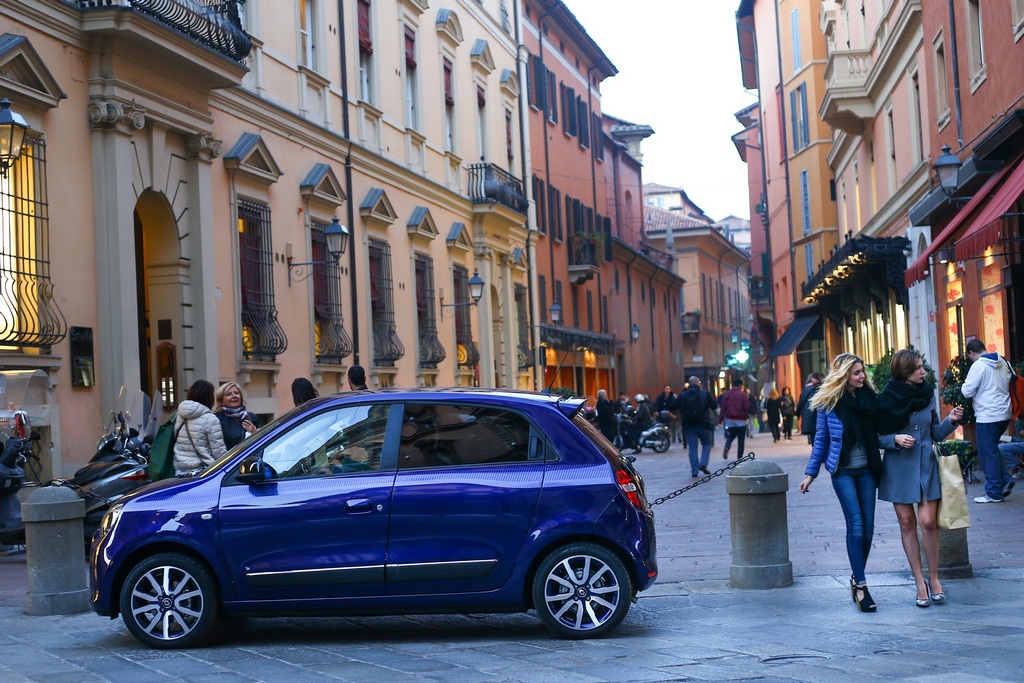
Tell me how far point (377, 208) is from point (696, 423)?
7080 mm

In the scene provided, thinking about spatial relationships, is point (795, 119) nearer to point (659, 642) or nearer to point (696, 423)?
point (696, 423)

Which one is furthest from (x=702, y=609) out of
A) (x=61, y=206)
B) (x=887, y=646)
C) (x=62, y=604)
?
(x=61, y=206)

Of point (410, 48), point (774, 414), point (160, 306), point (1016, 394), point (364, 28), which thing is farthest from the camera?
point (774, 414)

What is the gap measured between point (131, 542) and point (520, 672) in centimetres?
261

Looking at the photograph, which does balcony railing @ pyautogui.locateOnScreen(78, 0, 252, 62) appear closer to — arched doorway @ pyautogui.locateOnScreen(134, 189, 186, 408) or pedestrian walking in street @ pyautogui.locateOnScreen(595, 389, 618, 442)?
arched doorway @ pyautogui.locateOnScreen(134, 189, 186, 408)

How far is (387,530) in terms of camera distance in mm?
8148

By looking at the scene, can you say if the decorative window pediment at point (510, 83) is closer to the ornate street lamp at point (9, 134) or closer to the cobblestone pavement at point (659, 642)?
the ornate street lamp at point (9, 134)

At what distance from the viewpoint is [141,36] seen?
15523 millimetres

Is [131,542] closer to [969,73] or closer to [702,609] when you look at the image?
[702,609]

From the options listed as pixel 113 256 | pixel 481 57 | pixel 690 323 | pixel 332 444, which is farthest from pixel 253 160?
pixel 690 323

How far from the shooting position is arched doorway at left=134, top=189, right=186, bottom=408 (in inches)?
688

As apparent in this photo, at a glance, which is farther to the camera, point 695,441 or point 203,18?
point 695,441

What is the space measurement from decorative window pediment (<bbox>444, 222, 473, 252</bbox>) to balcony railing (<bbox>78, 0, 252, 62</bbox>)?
11.6 m

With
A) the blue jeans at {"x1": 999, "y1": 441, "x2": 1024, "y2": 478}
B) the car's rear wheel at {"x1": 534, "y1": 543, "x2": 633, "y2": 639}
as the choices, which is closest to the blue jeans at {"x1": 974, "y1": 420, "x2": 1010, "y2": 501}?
the blue jeans at {"x1": 999, "y1": 441, "x2": 1024, "y2": 478}
